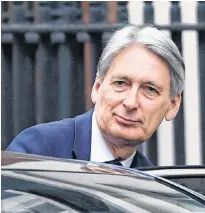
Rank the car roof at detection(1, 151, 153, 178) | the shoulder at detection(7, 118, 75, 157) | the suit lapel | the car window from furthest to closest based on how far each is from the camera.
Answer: the suit lapel < the shoulder at detection(7, 118, 75, 157) < the car roof at detection(1, 151, 153, 178) < the car window

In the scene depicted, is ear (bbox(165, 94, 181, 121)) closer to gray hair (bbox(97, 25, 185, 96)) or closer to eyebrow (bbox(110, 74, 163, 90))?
gray hair (bbox(97, 25, 185, 96))

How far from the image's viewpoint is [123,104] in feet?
Result: 10.9

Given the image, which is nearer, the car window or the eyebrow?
the car window

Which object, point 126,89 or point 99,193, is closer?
point 99,193

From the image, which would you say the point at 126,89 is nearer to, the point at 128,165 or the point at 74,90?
the point at 128,165

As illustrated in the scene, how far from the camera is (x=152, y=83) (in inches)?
131

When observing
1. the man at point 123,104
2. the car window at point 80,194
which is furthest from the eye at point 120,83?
the car window at point 80,194

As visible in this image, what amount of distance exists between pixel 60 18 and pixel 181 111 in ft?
3.24

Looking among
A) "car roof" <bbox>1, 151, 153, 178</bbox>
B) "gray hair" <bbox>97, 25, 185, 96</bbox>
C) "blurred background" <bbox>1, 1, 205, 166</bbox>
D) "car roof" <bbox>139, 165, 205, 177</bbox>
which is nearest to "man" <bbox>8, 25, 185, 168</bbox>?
"gray hair" <bbox>97, 25, 185, 96</bbox>

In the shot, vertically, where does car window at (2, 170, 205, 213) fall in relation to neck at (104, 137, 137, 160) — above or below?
below

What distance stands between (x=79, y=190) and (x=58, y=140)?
3.63 ft

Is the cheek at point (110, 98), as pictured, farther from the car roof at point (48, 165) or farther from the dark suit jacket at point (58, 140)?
the car roof at point (48, 165)

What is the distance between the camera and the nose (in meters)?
3.31

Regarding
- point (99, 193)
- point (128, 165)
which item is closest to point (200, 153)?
point (128, 165)
